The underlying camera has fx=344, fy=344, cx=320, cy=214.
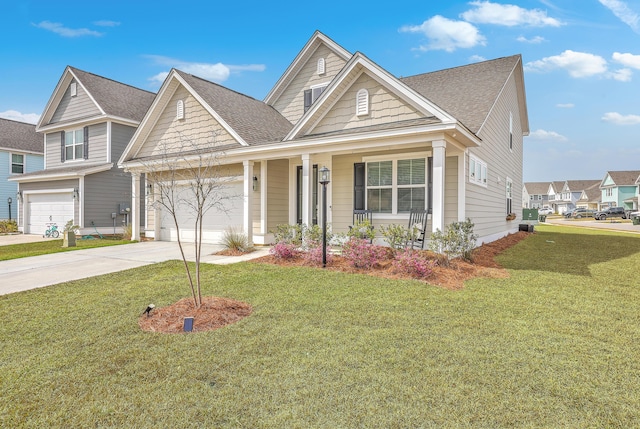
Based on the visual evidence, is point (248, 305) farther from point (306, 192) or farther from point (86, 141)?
point (86, 141)

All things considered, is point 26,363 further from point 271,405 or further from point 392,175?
point 392,175

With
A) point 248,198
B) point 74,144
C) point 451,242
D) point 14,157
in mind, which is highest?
point 74,144

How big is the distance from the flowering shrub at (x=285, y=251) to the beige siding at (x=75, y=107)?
1345cm

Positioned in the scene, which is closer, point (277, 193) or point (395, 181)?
point (395, 181)

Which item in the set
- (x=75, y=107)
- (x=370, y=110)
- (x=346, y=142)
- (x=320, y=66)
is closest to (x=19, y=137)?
(x=75, y=107)

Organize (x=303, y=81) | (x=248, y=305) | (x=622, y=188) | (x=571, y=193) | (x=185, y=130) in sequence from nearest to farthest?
(x=248, y=305), (x=185, y=130), (x=303, y=81), (x=622, y=188), (x=571, y=193)

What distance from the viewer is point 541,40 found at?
12578 millimetres

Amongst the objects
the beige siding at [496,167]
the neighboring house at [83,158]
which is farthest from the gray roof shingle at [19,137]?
the beige siding at [496,167]

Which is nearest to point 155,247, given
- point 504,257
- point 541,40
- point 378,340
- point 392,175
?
point 392,175

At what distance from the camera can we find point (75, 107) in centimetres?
1723

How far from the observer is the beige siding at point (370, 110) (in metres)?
8.45

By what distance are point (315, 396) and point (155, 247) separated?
9865 mm

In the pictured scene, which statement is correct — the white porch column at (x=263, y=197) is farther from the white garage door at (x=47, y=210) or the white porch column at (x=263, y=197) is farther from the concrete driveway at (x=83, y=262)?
the white garage door at (x=47, y=210)

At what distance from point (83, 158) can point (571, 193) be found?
284ft
